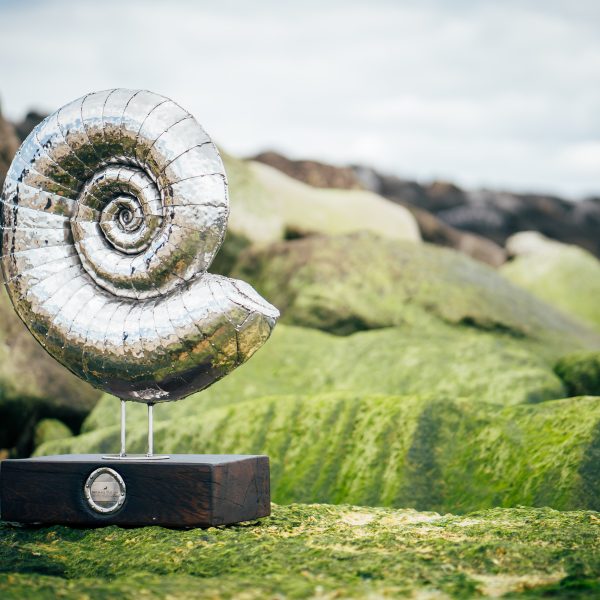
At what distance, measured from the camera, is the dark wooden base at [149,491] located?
6340 millimetres

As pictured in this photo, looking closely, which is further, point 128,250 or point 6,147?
point 6,147

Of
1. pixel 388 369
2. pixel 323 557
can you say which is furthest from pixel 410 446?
pixel 323 557

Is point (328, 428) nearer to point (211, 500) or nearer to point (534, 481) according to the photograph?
point (534, 481)

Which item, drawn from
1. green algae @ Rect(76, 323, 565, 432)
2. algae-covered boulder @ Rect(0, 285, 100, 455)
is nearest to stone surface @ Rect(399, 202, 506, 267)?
green algae @ Rect(76, 323, 565, 432)

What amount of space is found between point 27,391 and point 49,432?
499 mm

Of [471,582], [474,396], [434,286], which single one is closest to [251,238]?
[434,286]

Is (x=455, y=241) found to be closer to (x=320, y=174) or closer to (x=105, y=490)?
(x=320, y=174)

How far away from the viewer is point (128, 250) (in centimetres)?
670

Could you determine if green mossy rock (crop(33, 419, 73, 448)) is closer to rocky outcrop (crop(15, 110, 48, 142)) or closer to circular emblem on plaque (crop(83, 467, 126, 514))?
circular emblem on plaque (crop(83, 467, 126, 514))

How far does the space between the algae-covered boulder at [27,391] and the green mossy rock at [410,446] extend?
201 cm

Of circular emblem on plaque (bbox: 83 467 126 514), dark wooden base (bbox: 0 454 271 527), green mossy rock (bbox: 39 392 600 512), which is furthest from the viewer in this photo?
green mossy rock (bbox: 39 392 600 512)

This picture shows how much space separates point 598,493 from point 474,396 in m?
2.78

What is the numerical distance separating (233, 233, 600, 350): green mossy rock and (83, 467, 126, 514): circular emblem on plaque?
17.8 ft

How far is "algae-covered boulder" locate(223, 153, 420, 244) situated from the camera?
46.6 feet
